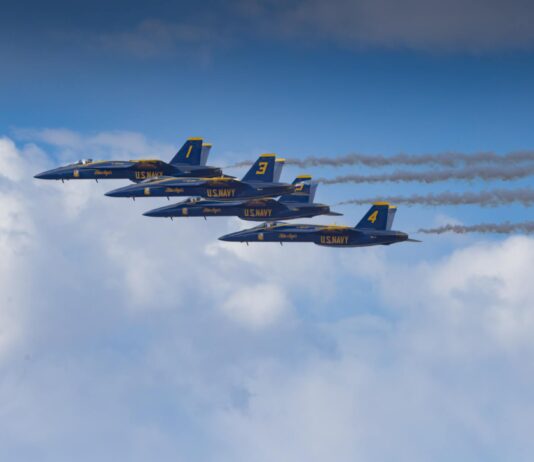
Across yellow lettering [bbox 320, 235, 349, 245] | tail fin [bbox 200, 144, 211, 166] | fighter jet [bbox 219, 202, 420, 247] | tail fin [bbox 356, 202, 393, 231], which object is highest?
tail fin [bbox 200, 144, 211, 166]

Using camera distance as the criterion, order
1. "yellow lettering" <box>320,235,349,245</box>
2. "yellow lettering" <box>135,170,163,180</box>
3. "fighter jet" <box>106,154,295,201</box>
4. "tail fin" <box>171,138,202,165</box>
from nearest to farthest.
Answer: "fighter jet" <box>106,154,295,201</box> < "yellow lettering" <box>320,235,349,245</box> < "tail fin" <box>171,138,202,165</box> < "yellow lettering" <box>135,170,163,180</box>

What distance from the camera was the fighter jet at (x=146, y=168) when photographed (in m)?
122

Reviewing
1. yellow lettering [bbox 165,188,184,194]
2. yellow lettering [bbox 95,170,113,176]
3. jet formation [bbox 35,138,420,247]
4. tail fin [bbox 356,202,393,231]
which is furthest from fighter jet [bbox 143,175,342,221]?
yellow lettering [bbox 95,170,113,176]

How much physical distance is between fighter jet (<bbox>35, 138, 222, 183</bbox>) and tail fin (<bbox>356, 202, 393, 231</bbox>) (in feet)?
68.3

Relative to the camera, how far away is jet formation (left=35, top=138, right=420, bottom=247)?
119 metres

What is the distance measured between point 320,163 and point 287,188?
10975 mm

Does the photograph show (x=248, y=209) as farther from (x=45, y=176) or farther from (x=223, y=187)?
(x=45, y=176)

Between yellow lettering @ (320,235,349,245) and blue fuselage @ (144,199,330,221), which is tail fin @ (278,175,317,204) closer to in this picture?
blue fuselage @ (144,199,330,221)

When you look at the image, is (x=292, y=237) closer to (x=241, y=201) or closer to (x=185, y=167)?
(x=241, y=201)

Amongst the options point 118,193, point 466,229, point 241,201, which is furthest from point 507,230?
point 118,193

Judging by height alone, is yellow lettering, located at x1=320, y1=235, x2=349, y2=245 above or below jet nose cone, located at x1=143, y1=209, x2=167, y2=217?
below

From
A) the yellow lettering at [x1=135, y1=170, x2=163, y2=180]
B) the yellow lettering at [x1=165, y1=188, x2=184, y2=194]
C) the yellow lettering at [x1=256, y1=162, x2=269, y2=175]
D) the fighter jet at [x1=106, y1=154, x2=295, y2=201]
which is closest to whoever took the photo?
the fighter jet at [x1=106, y1=154, x2=295, y2=201]

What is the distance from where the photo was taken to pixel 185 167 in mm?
122062

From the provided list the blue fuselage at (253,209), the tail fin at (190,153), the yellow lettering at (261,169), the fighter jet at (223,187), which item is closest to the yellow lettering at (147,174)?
the fighter jet at (223,187)
